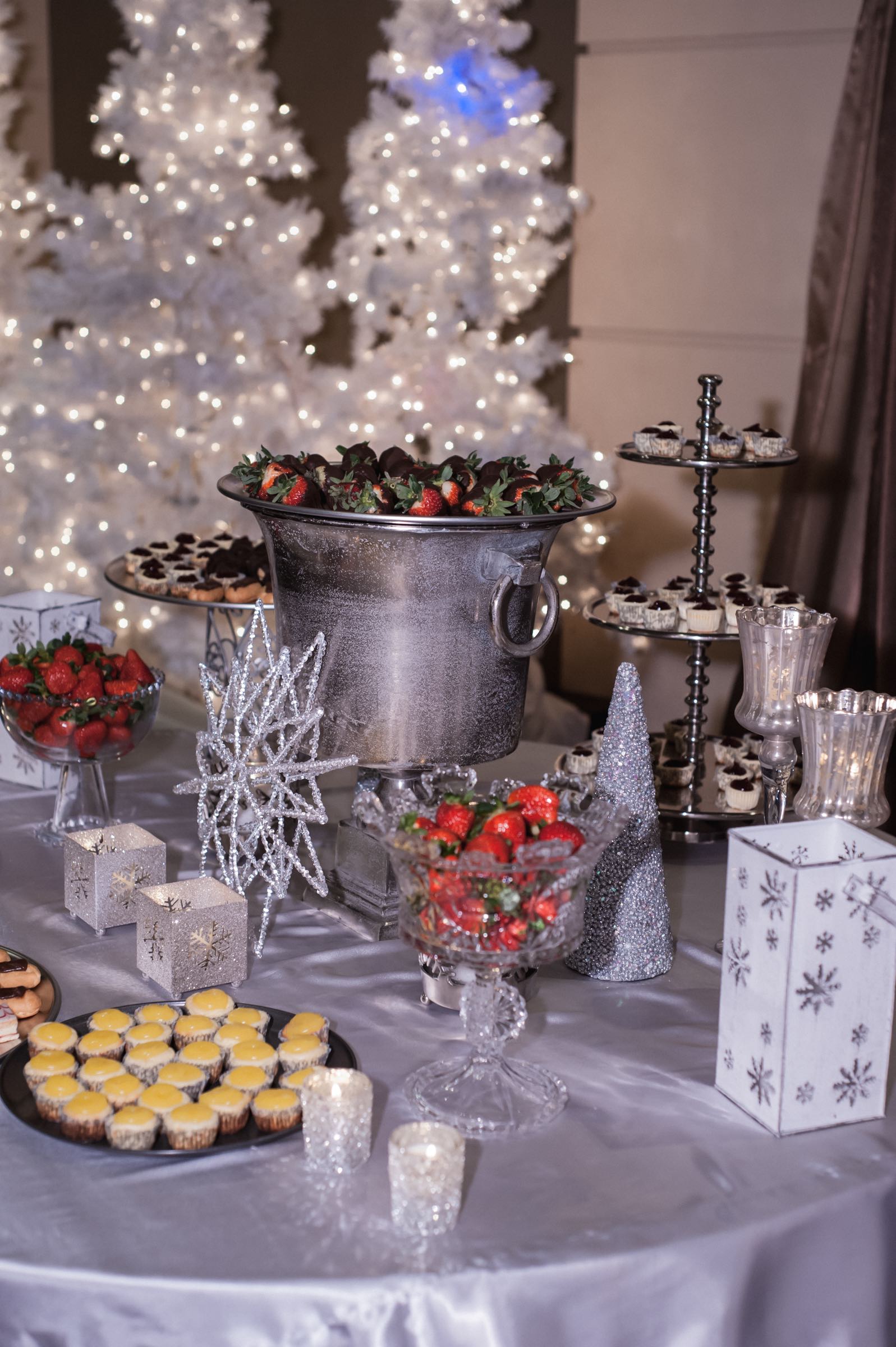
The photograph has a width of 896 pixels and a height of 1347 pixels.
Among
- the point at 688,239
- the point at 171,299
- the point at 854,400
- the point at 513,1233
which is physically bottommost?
the point at 513,1233

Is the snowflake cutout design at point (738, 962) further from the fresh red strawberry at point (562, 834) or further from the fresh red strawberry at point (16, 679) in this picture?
the fresh red strawberry at point (16, 679)

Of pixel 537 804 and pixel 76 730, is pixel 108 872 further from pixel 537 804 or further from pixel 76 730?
pixel 537 804

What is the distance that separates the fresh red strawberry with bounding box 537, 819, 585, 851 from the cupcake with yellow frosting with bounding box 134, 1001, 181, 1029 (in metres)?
0.39

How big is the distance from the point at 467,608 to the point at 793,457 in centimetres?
69

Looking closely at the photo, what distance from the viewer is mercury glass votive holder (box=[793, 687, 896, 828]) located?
4.49 ft

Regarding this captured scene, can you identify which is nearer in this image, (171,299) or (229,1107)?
(229,1107)

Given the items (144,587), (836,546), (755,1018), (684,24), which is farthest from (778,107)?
(755,1018)

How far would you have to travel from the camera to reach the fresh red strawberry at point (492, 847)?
121 cm

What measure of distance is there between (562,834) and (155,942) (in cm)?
50

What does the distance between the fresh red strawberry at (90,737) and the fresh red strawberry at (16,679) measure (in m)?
0.07

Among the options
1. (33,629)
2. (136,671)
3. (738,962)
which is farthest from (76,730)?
(738,962)

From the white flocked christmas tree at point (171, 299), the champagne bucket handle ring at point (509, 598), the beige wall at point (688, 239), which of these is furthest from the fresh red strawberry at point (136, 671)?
the white flocked christmas tree at point (171, 299)

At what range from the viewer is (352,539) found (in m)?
1.59

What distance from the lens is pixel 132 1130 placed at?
1176mm
